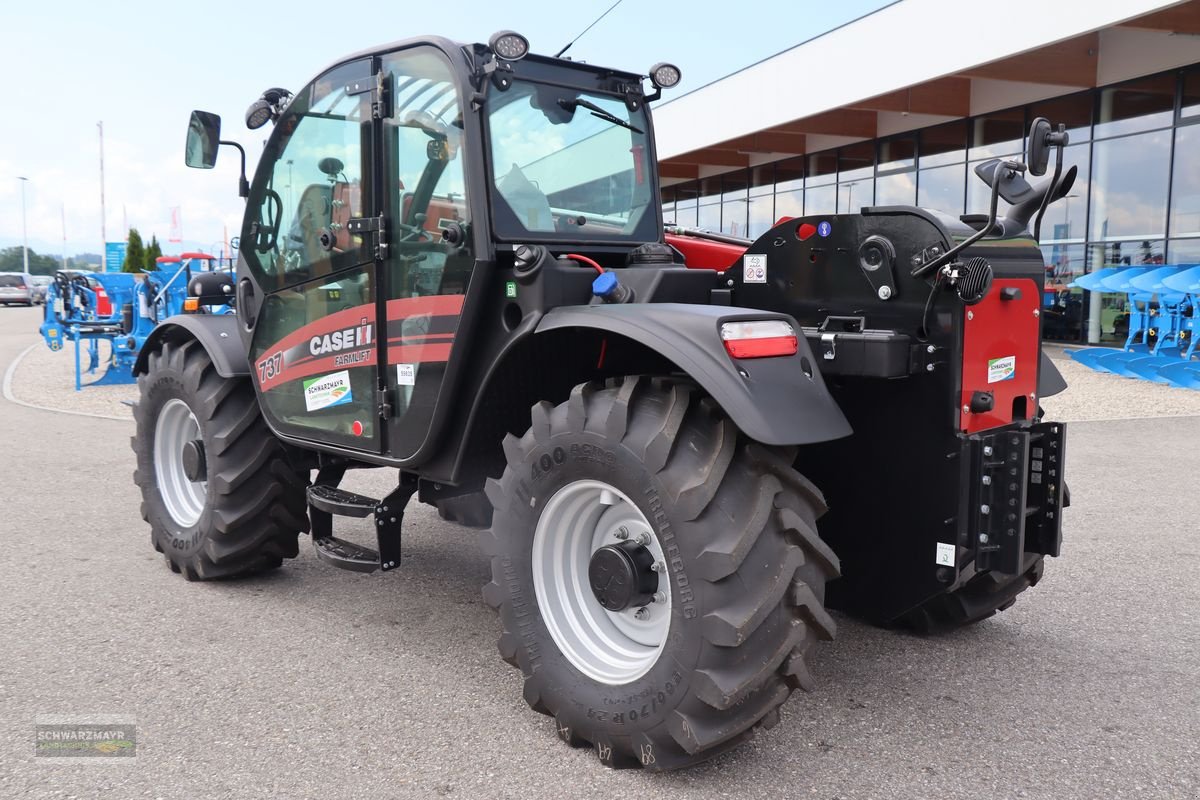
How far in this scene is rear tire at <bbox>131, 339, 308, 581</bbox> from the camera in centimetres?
445

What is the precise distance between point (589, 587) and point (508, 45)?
1787 mm

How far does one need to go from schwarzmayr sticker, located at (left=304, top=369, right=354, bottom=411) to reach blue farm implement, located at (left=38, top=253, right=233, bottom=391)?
9.86m

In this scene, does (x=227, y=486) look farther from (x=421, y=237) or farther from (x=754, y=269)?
(x=754, y=269)

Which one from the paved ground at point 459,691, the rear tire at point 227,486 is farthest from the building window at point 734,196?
the rear tire at point 227,486

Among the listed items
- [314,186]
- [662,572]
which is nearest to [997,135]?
[314,186]

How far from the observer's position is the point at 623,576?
2932 mm

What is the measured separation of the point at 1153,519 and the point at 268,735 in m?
5.28

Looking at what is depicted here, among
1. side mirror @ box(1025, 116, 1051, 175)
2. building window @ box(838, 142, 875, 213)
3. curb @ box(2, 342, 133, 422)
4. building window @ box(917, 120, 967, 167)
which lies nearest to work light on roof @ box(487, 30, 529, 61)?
side mirror @ box(1025, 116, 1051, 175)

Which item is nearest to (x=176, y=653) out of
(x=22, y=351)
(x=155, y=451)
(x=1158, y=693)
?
(x=155, y=451)

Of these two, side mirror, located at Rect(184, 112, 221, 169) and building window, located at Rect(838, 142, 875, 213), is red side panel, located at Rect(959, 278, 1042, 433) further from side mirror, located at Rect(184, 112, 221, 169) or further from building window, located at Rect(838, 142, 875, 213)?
building window, located at Rect(838, 142, 875, 213)

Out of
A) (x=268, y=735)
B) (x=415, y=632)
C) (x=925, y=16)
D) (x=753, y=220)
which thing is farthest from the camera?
(x=753, y=220)

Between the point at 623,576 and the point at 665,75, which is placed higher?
the point at 665,75

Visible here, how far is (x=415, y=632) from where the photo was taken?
13.1ft

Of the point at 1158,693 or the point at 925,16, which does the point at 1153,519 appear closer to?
the point at 1158,693
